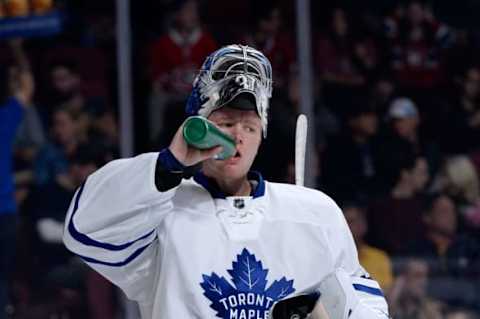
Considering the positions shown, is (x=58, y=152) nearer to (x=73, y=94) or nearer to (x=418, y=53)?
(x=73, y=94)

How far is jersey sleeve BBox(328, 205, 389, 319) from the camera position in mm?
2855

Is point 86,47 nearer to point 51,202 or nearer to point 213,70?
point 51,202

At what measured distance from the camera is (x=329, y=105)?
21.0 ft

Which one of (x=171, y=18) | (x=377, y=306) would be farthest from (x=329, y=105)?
(x=377, y=306)

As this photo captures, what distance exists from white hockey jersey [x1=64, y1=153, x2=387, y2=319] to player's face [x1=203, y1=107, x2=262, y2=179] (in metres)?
0.07

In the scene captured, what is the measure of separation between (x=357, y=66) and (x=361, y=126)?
A: 0.28 metres

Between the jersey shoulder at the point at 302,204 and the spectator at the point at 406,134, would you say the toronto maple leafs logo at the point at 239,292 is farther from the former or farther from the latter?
the spectator at the point at 406,134

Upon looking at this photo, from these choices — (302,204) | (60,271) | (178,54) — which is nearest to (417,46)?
(178,54)

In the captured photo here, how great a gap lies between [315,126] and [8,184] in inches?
54.2

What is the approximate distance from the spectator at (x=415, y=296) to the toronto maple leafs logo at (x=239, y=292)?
3562 millimetres

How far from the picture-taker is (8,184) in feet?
19.7

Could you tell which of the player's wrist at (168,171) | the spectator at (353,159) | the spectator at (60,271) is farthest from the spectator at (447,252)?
the player's wrist at (168,171)

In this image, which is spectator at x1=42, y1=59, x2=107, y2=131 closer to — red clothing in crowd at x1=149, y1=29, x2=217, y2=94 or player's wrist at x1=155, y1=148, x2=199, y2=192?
red clothing in crowd at x1=149, y1=29, x2=217, y2=94

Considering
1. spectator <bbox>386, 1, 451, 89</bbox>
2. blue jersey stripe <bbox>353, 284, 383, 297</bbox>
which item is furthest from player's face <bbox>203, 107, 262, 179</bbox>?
spectator <bbox>386, 1, 451, 89</bbox>
